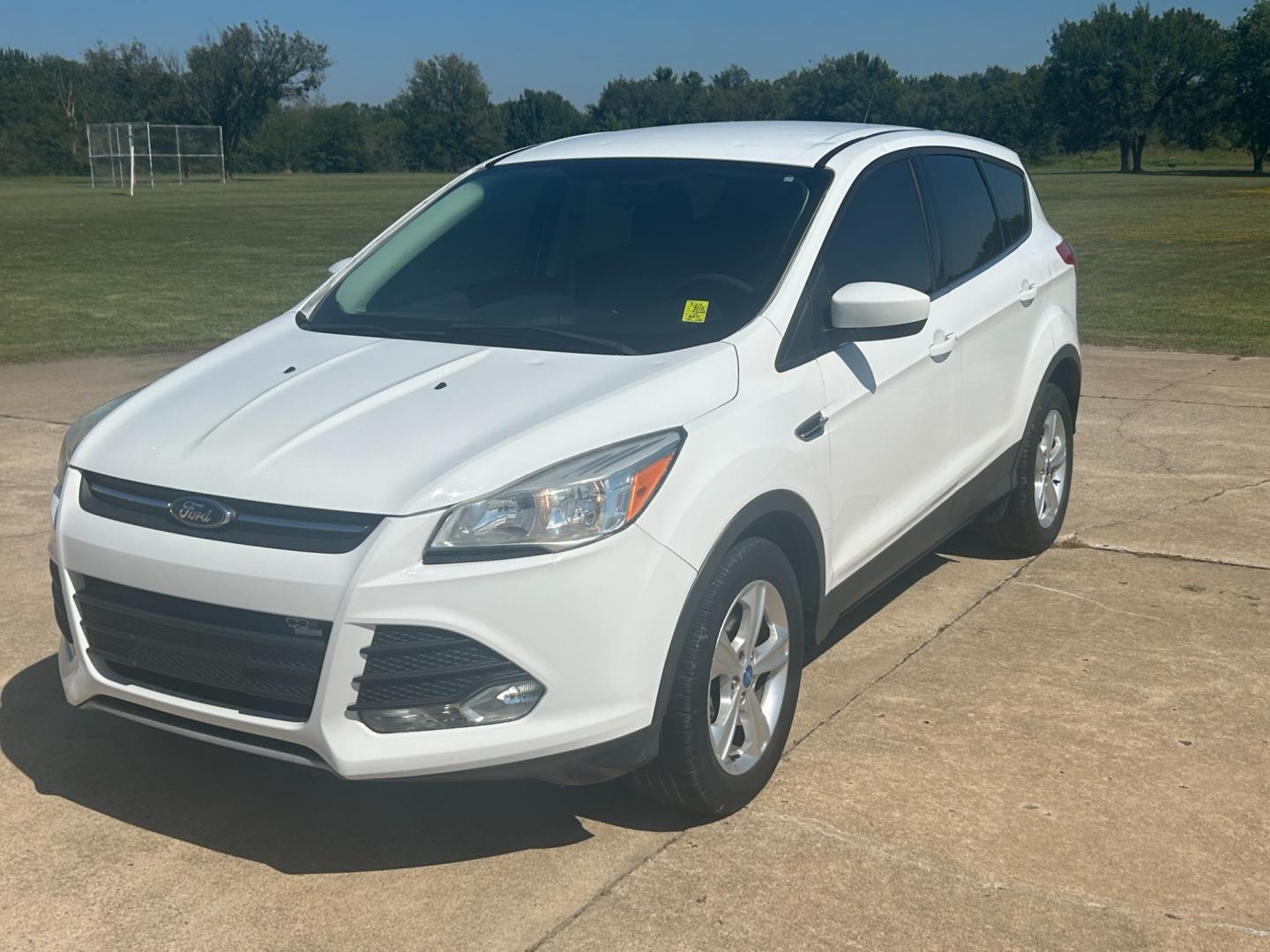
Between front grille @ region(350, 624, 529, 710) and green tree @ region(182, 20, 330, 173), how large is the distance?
88.3 meters

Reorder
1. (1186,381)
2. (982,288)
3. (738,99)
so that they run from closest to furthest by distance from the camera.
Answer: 1. (982,288)
2. (1186,381)
3. (738,99)

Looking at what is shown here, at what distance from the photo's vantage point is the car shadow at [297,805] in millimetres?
3666

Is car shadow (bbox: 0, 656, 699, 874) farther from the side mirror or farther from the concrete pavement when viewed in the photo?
the side mirror

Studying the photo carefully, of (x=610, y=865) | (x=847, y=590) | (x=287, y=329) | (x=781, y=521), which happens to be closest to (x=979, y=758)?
(x=847, y=590)

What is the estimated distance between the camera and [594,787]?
397 centimetres

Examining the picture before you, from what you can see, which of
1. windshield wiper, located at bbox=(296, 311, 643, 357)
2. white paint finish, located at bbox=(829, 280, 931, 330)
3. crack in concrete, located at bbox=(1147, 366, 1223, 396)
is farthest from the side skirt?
crack in concrete, located at bbox=(1147, 366, 1223, 396)

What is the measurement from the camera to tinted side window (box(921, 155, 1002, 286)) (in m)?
5.25

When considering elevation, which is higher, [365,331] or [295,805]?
[365,331]

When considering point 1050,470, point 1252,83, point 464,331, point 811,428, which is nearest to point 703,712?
Result: point 811,428

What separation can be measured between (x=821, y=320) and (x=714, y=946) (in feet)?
6.22

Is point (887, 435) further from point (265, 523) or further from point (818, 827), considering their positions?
point (265, 523)

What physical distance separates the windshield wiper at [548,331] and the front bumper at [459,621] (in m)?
0.82

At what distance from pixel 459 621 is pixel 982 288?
3.00 m

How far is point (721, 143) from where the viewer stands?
4.88 meters
